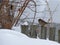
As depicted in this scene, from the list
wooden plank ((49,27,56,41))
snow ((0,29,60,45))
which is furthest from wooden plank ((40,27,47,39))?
snow ((0,29,60,45))

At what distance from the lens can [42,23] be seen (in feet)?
13.7

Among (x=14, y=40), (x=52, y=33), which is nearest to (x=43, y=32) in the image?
(x=52, y=33)

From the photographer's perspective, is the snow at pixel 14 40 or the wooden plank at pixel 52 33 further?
the wooden plank at pixel 52 33

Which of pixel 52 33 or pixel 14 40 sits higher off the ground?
pixel 14 40

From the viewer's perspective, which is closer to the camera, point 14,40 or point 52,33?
point 14,40

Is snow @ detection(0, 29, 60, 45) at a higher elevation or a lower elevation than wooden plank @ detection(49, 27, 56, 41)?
higher

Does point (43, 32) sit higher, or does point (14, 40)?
point (14, 40)

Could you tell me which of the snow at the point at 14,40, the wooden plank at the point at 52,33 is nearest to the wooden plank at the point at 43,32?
the wooden plank at the point at 52,33

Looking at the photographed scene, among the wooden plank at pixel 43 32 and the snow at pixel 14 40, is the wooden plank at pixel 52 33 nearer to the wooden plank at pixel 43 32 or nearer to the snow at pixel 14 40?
the wooden plank at pixel 43 32

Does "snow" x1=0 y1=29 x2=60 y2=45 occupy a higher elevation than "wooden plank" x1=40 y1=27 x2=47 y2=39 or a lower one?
higher

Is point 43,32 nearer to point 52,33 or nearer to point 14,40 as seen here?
point 52,33

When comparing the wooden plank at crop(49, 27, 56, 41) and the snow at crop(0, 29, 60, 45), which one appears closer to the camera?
the snow at crop(0, 29, 60, 45)

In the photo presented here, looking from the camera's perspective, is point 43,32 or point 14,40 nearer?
point 14,40

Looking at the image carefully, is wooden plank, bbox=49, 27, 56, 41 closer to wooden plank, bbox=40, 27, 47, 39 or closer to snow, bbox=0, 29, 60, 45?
wooden plank, bbox=40, 27, 47, 39
